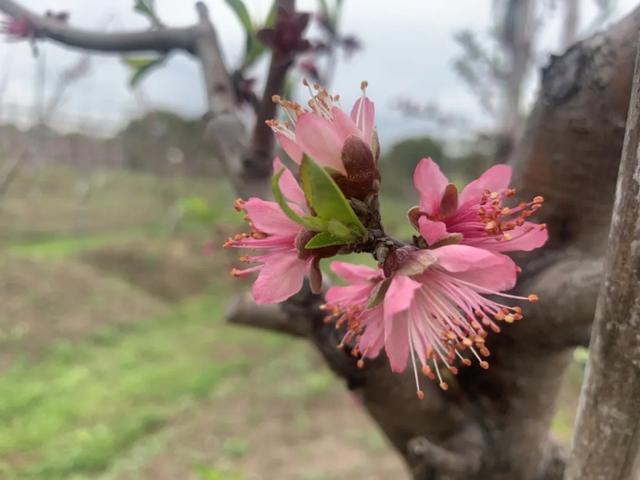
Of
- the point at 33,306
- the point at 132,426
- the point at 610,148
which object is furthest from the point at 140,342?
the point at 610,148

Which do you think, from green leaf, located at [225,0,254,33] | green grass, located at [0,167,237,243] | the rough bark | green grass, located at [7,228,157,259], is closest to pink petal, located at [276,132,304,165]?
the rough bark

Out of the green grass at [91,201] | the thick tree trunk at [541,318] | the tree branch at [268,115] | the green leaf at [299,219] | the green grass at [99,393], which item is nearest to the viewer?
the green leaf at [299,219]

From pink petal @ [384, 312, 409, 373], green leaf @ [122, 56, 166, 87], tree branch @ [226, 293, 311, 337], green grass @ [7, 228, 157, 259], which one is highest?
pink petal @ [384, 312, 409, 373]

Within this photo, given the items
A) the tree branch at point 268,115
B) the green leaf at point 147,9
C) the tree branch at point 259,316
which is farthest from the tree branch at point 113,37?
the tree branch at point 259,316

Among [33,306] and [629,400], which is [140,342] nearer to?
[33,306]

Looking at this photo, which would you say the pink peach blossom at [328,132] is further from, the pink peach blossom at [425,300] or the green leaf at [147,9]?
the green leaf at [147,9]

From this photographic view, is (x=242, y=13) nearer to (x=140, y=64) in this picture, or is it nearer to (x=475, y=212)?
(x=140, y=64)

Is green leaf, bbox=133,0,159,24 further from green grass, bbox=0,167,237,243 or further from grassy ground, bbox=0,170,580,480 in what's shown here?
green grass, bbox=0,167,237,243
